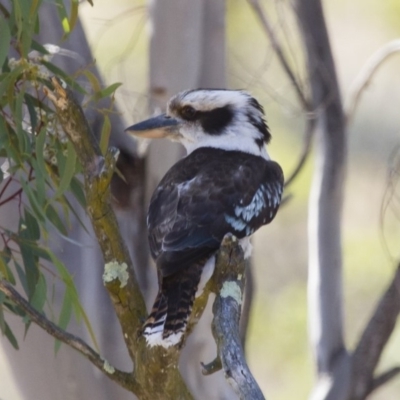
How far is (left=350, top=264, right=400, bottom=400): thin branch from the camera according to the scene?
9.47 feet

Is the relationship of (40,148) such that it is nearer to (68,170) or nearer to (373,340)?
(68,170)

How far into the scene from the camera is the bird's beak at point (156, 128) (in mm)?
2553

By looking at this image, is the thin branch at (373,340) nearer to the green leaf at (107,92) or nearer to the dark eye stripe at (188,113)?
the dark eye stripe at (188,113)

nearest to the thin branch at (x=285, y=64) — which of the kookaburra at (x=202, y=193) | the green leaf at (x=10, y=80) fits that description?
the kookaburra at (x=202, y=193)

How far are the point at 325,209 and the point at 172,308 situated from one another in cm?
141

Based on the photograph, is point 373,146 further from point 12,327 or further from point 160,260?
point 160,260

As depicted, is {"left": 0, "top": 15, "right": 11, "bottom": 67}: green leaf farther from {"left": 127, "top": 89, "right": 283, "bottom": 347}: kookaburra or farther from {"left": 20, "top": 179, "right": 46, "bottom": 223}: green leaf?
{"left": 127, "top": 89, "right": 283, "bottom": 347}: kookaburra

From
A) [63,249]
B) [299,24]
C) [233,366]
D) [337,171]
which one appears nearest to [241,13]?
[299,24]

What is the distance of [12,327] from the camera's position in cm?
296

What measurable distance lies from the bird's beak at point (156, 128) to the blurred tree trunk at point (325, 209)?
729mm

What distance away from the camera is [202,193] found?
87.3 inches

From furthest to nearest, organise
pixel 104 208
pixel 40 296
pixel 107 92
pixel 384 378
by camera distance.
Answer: pixel 384 378, pixel 40 296, pixel 107 92, pixel 104 208

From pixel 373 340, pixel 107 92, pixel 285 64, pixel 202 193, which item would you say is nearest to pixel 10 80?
pixel 107 92

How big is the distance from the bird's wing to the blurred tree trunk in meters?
0.73
